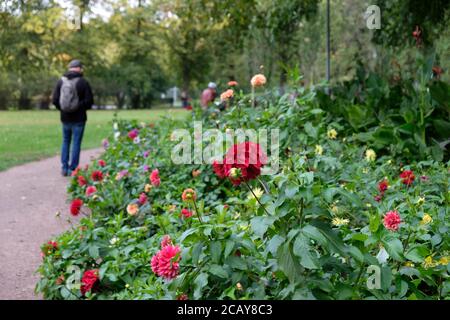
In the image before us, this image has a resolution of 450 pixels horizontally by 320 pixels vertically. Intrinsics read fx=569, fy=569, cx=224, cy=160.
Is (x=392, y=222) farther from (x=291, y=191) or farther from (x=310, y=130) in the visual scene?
(x=310, y=130)

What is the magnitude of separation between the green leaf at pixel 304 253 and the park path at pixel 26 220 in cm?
216

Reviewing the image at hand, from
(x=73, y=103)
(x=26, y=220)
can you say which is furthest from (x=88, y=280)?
(x=73, y=103)

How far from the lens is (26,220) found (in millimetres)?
5461

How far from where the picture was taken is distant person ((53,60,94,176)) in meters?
7.83

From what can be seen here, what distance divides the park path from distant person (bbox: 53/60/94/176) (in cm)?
51

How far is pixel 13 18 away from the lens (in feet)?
27.6

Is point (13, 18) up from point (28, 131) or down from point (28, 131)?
up

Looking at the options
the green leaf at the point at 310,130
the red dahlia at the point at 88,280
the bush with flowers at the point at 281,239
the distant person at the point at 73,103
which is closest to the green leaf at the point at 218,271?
the bush with flowers at the point at 281,239

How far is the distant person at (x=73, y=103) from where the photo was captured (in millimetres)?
7832

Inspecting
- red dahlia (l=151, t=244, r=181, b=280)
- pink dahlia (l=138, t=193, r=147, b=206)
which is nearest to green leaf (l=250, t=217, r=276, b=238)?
red dahlia (l=151, t=244, r=181, b=280)

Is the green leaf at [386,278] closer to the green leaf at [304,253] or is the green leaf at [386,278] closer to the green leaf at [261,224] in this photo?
the green leaf at [304,253]
